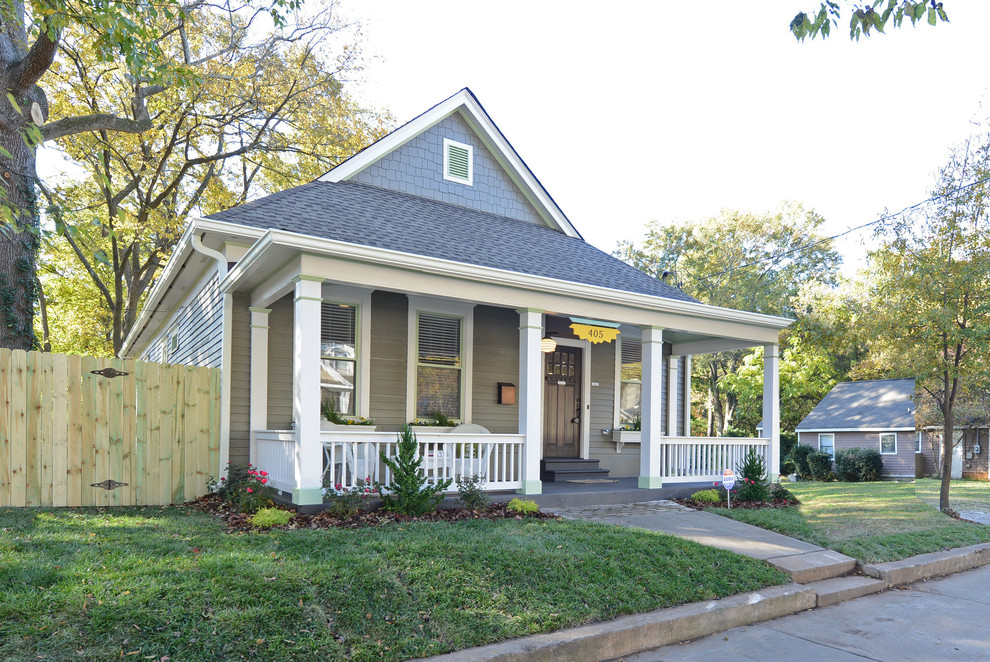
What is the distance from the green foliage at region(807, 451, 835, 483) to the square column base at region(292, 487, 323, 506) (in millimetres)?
22303

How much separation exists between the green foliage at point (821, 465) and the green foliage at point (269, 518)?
22.7m

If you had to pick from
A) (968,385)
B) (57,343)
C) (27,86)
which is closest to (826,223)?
(968,385)

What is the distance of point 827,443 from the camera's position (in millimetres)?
27531

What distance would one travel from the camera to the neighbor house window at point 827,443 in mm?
27281

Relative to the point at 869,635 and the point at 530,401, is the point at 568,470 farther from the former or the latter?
the point at 869,635

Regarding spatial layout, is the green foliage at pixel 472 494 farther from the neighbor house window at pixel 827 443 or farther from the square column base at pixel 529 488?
the neighbor house window at pixel 827 443

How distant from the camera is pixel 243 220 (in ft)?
28.3

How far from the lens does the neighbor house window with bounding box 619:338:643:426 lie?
12844 millimetres

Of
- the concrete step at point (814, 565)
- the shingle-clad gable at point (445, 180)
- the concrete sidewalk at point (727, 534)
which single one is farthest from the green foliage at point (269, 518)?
the shingle-clad gable at point (445, 180)

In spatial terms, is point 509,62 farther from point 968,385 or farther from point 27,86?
point 968,385

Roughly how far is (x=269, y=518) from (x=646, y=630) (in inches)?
147

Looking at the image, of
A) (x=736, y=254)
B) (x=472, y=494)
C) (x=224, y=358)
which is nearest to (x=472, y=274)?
(x=472, y=494)

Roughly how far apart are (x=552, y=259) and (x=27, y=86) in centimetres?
838

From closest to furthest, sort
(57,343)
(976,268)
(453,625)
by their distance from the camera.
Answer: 1. (453,625)
2. (976,268)
3. (57,343)
